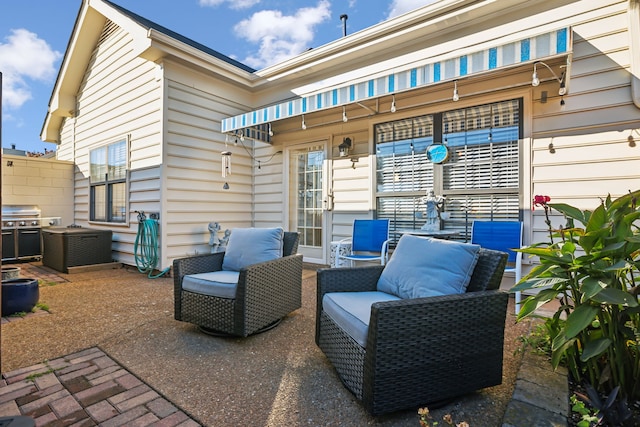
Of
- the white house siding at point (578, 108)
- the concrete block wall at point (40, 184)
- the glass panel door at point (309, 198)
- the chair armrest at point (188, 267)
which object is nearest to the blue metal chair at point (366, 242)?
the glass panel door at point (309, 198)

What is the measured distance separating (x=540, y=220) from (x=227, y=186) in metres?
4.56

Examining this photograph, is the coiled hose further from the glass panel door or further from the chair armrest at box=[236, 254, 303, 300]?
the chair armrest at box=[236, 254, 303, 300]

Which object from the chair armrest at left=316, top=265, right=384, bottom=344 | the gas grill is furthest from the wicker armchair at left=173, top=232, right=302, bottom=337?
the gas grill

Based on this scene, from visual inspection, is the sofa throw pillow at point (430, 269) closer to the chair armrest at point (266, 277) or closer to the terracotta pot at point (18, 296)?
the chair armrest at point (266, 277)

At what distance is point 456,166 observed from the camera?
13.3 ft

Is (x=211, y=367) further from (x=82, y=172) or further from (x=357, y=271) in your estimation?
(x=82, y=172)

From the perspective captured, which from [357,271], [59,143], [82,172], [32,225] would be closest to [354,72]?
[357,271]

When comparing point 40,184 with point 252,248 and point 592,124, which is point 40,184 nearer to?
point 252,248

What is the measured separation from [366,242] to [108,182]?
4998 mm

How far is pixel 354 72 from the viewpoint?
4883 millimetres

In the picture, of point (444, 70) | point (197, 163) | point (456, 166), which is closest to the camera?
point (444, 70)

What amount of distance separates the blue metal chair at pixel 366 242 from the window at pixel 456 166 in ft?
0.79

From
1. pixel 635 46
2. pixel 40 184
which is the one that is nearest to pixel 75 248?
pixel 40 184

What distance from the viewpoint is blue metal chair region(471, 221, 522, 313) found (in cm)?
344
